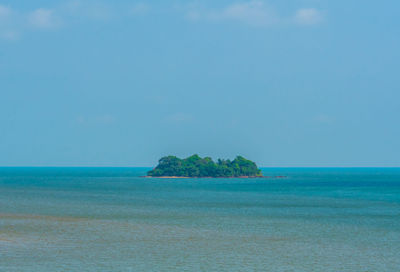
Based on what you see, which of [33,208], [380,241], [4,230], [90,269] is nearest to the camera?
[90,269]

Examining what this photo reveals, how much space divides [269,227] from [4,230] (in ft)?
66.3

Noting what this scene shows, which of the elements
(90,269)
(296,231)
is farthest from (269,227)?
(90,269)

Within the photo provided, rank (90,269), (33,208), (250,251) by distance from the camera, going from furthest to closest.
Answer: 1. (33,208)
2. (250,251)
3. (90,269)

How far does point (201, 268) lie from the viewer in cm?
3045

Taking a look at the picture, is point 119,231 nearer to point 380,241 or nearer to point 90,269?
point 90,269

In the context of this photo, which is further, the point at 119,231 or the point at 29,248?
the point at 119,231

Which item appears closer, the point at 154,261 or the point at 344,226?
the point at 154,261

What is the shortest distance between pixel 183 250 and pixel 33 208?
120 feet

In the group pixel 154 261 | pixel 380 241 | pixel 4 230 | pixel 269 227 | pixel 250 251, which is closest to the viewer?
pixel 154 261

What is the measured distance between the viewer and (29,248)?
36094mm

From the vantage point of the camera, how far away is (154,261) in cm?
3222

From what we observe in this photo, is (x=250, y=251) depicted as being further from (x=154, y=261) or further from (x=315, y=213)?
(x=315, y=213)

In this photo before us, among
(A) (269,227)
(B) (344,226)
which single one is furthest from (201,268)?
(B) (344,226)

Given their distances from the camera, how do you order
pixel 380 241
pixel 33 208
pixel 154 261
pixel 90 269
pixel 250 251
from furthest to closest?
pixel 33 208 < pixel 380 241 < pixel 250 251 < pixel 154 261 < pixel 90 269
